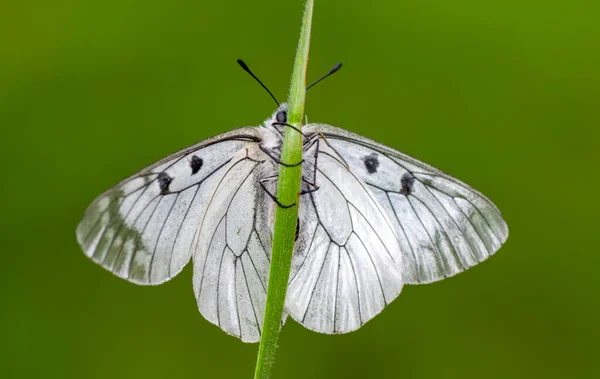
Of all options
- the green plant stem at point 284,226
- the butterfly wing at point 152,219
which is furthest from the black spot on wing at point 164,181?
the green plant stem at point 284,226

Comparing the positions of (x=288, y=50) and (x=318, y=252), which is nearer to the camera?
(x=318, y=252)

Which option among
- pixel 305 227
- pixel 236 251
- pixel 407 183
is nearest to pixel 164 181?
pixel 236 251

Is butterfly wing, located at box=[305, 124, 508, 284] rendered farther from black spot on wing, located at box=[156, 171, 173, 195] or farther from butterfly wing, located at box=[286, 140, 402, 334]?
black spot on wing, located at box=[156, 171, 173, 195]

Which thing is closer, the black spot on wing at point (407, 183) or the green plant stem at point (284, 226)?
the green plant stem at point (284, 226)

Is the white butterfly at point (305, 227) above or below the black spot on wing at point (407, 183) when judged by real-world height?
below

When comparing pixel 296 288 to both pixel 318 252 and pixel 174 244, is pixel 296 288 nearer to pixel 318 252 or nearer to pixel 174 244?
pixel 318 252

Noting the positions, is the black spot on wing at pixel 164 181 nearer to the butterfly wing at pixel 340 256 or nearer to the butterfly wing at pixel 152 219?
the butterfly wing at pixel 152 219

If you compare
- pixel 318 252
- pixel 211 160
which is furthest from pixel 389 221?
pixel 211 160
